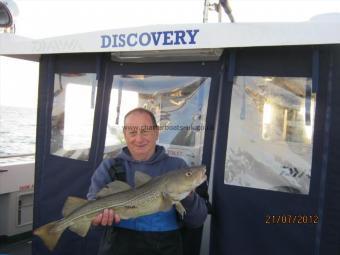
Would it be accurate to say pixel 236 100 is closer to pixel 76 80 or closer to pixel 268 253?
pixel 268 253

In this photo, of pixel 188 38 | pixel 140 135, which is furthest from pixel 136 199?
pixel 188 38

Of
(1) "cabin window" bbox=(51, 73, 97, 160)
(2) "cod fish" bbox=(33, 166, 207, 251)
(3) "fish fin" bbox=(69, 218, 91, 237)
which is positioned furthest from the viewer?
(1) "cabin window" bbox=(51, 73, 97, 160)

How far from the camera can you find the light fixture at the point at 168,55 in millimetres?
4012

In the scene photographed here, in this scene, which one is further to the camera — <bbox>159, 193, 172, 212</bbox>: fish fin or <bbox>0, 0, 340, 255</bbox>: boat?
<bbox>0, 0, 340, 255</bbox>: boat

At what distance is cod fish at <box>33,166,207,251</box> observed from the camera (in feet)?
9.57

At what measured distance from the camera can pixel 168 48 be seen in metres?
3.89

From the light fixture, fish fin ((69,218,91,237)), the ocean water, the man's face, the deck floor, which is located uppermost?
the light fixture

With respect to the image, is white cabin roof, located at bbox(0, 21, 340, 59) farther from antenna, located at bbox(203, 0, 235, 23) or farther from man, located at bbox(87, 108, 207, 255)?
antenna, located at bbox(203, 0, 235, 23)

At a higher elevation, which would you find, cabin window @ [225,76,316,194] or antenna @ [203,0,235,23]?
antenna @ [203,0,235,23]

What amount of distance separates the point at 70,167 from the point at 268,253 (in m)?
2.36

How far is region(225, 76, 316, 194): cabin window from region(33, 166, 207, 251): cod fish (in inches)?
39.8

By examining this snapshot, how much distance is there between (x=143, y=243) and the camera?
332cm
